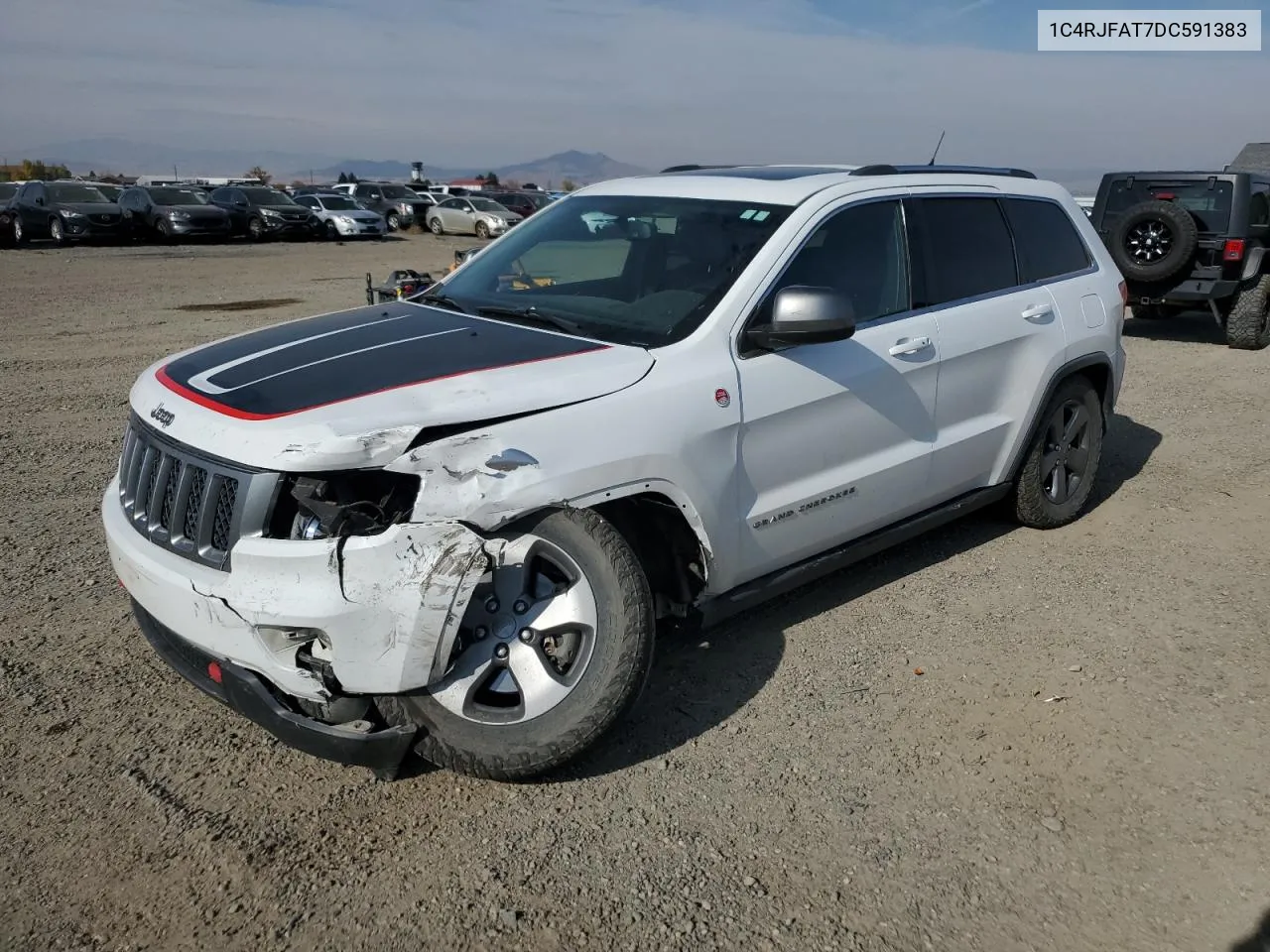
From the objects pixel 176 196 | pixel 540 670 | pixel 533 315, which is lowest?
pixel 540 670

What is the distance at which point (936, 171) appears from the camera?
15.8 ft

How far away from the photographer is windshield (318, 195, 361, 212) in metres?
30.7

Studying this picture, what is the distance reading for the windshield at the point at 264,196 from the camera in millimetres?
29359

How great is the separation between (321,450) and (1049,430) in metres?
3.86

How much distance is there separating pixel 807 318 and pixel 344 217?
93.5 ft

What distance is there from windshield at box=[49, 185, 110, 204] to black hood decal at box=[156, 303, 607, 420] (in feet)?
80.5

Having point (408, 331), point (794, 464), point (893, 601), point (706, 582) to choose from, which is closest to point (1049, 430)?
point (893, 601)

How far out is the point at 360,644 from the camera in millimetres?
2850

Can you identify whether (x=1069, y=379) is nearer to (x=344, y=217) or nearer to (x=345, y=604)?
(x=345, y=604)

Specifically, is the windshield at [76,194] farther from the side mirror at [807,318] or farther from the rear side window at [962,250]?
the side mirror at [807,318]

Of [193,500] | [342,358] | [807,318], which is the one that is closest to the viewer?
[193,500]

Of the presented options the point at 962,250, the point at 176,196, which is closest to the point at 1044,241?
the point at 962,250

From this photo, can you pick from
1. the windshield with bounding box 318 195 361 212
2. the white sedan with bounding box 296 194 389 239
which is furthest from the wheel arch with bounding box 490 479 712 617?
the windshield with bounding box 318 195 361 212

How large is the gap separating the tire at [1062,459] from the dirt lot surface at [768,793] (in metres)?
0.30
